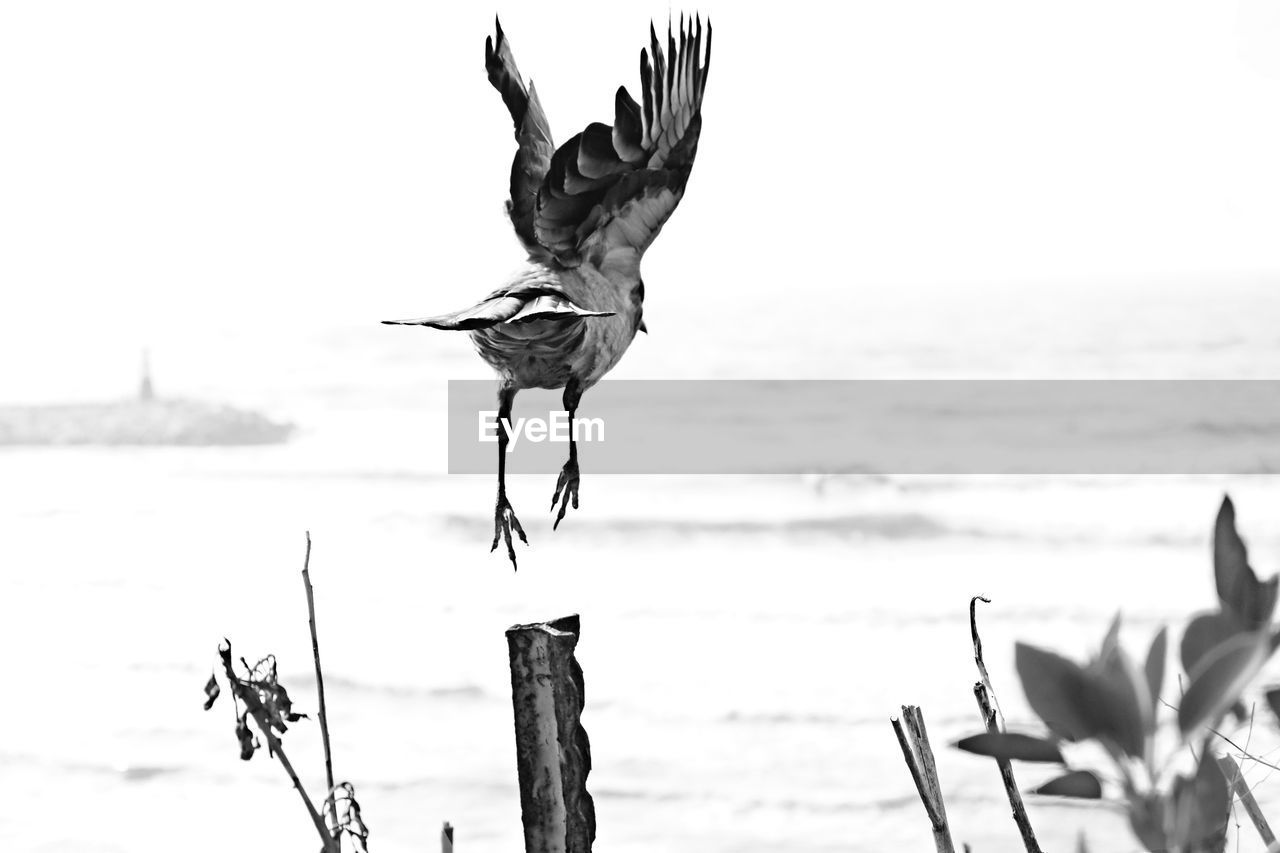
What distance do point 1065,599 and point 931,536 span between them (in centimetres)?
100

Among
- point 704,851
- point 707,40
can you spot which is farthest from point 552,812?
point 704,851

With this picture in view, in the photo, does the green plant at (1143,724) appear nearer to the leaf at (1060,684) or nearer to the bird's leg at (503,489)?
the leaf at (1060,684)

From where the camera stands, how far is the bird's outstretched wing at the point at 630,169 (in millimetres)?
1319

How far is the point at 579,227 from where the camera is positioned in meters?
1.36

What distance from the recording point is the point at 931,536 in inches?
222

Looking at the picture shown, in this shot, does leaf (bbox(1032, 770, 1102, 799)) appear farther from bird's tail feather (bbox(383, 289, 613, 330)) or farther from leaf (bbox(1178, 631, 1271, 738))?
bird's tail feather (bbox(383, 289, 613, 330))

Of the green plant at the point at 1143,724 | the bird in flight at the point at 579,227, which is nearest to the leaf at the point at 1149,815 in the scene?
the green plant at the point at 1143,724

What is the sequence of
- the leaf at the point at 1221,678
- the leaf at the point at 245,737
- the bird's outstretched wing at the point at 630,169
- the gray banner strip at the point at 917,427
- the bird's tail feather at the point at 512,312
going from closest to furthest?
the leaf at the point at 1221,678, the leaf at the point at 245,737, the bird's tail feather at the point at 512,312, the bird's outstretched wing at the point at 630,169, the gray banner strip at the point at 917,427

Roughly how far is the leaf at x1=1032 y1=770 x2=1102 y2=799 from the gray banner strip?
218 inches

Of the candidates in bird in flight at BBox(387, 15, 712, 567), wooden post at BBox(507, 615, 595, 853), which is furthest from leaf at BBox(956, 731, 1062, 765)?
bird in flight at BBox(387, 15, 712, 567)

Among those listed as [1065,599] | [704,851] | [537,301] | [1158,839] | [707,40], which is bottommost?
[704,851]

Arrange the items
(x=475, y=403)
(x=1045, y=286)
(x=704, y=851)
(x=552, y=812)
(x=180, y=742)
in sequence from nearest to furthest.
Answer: (x=552, y=812) < (x=704, y=851) < (x=180, y=742) < (x=475, y=403) < (x=1045, y=286)

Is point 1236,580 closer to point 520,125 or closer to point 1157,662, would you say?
point 1157,662

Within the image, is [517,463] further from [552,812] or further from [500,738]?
[552,812]
